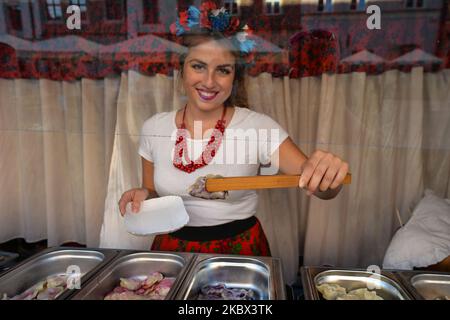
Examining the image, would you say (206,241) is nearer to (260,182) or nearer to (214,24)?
(260,182)

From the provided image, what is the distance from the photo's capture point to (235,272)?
0.92 meters

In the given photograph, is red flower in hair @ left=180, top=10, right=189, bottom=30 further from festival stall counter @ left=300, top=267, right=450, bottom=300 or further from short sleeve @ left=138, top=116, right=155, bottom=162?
festival stall counter @ left=300, top=267, right=450, bottom=300

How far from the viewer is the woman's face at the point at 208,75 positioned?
910mm

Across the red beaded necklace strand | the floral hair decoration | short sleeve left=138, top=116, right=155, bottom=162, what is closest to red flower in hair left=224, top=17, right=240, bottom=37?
the floral hair decoration

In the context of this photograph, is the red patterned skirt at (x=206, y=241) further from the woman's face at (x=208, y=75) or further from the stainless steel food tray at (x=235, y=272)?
the woman's face at (x=208, y=75)

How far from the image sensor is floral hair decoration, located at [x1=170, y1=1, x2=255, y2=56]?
0.90 m

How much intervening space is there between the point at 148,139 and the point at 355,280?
2.64ft

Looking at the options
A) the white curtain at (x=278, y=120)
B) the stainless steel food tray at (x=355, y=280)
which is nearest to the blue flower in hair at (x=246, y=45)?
the white curtain at (x=278, y=120)

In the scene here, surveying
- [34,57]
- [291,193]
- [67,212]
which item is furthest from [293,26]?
[67,212]

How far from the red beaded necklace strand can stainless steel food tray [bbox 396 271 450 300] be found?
2.10ft

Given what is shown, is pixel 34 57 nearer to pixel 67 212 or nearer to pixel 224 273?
pixel 67 212

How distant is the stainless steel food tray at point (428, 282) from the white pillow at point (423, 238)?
29cm

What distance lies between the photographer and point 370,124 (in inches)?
42.1

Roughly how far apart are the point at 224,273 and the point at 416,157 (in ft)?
2.74
